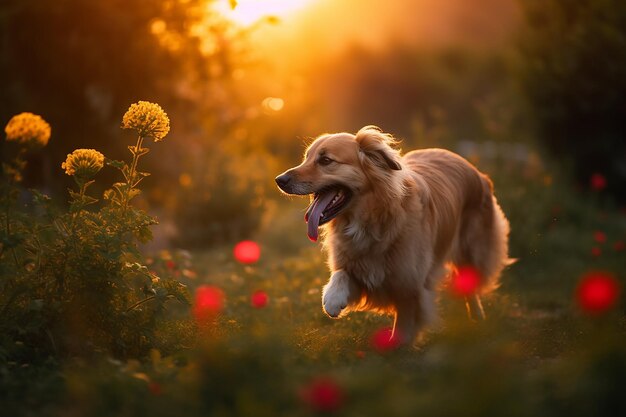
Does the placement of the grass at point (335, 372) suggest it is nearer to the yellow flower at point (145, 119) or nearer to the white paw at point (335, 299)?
the white paw at point (335, 299)

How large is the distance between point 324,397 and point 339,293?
206 centimetres

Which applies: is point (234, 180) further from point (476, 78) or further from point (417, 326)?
point (476, 78)

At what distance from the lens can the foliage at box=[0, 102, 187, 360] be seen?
3.82 m

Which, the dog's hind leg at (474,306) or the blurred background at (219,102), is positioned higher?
the blurred background at (219,102)

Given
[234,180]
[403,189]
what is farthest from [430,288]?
[234,180]

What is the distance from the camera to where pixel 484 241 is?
5906 millimetres

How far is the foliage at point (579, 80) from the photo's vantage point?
9.49 meters

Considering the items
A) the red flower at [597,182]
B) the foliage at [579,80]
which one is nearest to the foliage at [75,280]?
the red flower at [597,182]

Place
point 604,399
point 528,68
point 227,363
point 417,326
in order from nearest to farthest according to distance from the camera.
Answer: point 604,399 → point 227,363 → point 417,326 → point 528,68

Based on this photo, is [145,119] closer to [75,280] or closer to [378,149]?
[75,280]

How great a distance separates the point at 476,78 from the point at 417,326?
1690 centimetres

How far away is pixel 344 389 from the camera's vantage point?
2.67 m

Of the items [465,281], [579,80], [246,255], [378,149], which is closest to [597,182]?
[579,80]

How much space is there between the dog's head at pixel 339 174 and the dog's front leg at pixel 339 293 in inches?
14.8
